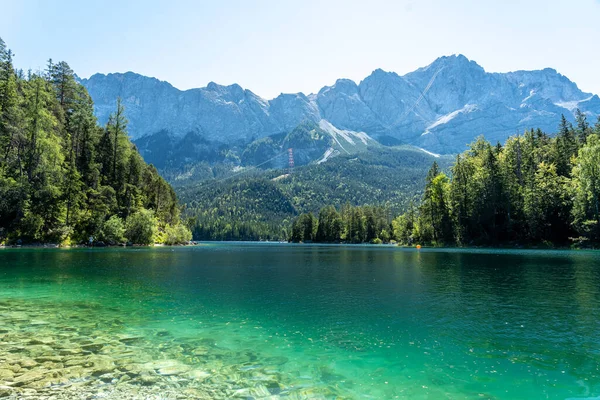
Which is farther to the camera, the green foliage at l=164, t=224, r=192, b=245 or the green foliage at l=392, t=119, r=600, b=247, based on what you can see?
the green foliage at l=164, t=224, r=192, b=245

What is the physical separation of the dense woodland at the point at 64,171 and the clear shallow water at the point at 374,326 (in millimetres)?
57253

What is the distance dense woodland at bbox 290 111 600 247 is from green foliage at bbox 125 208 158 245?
88177mm

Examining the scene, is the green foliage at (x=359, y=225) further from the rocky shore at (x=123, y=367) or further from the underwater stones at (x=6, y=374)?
the underwater stones at (x=6, y=374)

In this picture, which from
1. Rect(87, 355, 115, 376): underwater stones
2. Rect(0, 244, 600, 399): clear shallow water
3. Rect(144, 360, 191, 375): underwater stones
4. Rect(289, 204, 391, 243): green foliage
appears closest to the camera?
Rect(0, 244, 600, 399): clear shallow water

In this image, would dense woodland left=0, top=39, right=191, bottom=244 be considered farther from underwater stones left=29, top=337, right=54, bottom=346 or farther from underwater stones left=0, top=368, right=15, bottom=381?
underwater stones left=0, top=368, right=15, bottom=381

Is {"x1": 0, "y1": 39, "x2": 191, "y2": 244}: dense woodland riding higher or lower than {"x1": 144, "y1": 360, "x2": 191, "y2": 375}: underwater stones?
higher

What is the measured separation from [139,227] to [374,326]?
10355 cm

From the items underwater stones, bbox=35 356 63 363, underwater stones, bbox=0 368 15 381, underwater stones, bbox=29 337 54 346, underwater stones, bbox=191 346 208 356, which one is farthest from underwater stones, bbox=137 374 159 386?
underwater stones, bbox=29 337 54 346

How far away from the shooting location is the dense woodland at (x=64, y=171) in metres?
81.9

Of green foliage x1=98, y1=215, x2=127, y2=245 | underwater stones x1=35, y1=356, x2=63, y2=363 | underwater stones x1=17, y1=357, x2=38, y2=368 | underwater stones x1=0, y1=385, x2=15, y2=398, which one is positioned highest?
green foliage x1=98, y1=215, x2=127, y2=245

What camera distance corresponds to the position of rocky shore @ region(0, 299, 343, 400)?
10.4 metres

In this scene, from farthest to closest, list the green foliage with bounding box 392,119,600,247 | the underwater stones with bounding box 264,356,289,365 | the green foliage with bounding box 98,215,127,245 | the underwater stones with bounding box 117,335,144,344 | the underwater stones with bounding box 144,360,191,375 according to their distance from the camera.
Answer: the green foliage with bounding box 98,215,127,245 < the green foliage with bounding box 392,119,600,247 < the underwater stones with bounding box 117,335,144,344 < the underwater stones with bounding box 264,356,289,365 < the underwater stones with bounding box 144,360,191,375

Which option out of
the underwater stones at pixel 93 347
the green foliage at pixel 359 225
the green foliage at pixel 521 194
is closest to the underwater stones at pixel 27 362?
the underwater stones at pixel 93 347

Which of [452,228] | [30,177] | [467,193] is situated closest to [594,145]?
[467,193]
